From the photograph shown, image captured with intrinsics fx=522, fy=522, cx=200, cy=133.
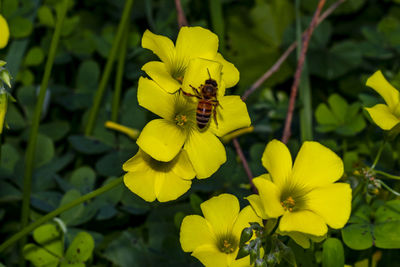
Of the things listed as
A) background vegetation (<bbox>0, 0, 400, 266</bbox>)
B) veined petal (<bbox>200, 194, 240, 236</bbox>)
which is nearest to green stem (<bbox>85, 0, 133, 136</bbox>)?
background vegetation (<bbox>0, 0, 400, 266</bbox>)

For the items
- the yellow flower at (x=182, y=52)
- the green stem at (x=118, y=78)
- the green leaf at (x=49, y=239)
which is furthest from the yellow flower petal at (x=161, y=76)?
the green stem at (x=118, y=78)

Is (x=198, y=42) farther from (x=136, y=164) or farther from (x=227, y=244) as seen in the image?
(x=227, y=244)

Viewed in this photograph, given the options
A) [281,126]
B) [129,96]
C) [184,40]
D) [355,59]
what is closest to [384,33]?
[355,59]

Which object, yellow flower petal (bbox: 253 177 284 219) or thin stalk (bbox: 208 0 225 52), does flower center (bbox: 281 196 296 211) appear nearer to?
yellow flower petal (bbox: 253 177 284 219)

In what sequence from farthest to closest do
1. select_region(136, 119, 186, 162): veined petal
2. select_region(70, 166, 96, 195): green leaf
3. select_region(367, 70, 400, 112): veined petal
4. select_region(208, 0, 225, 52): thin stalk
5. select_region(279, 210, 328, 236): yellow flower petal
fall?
select_region(208, 0, 225, 52): thin stalk → select_region(70, 166, 96, 195): green leaf → select_region(367, 70, 400, 112): veined petal → select_region(136, 119, 186, 162): veined petal → select_region(279, 210, 328, 236): yellow flower petal

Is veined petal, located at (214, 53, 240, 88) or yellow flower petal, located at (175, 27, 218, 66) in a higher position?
yellow flower petal, located at (175, 27, 218, 66)

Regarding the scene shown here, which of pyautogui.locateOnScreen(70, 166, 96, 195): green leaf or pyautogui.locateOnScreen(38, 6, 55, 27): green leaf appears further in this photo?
pyautogui.locateOnScreen(38, 6, 55, 27): green leaf

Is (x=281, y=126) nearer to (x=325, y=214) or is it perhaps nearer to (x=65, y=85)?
(x=65, y=85)

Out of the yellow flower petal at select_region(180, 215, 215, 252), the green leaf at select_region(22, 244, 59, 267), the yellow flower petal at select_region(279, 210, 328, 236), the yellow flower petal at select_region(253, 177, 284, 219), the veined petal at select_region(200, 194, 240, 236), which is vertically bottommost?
the green leaf at select_region(22, 244, 59, 267)
